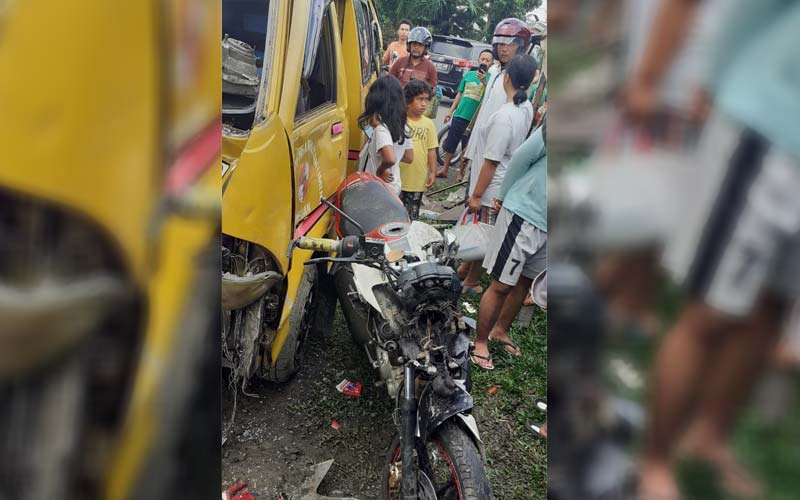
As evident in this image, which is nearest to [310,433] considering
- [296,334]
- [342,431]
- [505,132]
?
[342,431]

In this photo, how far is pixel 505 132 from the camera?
2756 millimetres

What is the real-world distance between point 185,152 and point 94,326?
0.68 feet

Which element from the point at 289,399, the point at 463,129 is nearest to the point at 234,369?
the point at 289,399

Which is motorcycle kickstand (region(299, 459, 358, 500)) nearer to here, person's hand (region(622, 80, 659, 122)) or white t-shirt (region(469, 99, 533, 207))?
white t-shirt (region(469, 99, 533, 207))

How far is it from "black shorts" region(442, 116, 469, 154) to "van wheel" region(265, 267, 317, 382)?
2477mm

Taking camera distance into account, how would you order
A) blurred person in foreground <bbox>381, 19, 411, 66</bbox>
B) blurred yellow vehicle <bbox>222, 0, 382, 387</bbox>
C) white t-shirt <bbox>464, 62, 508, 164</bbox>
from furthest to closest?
blurred person in foreground <bbox>381, 19, 411, 66</bbox>
white t-shirt <bbox>464, 62, 508, 164</bbox>
blurred yellow vehicle <bbox>222, 0, 382, 387</bbox>

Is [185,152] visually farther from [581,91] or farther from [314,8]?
[314,8]

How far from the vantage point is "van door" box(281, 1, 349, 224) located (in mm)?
2232

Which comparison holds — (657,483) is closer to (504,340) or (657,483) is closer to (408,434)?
(408,434)

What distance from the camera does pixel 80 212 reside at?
0.53 metres

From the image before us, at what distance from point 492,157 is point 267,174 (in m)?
Result: 1.42

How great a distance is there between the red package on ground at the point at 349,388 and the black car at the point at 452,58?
3.44 metres

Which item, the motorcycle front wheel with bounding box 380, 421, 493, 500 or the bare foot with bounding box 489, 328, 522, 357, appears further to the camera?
the bare foot with bounding box 489, 328, 522, 357

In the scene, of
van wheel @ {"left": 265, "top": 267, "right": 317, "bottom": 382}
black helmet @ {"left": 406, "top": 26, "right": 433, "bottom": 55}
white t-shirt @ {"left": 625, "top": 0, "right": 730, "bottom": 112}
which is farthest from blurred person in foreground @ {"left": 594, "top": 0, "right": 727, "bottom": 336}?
black helmet @ {"left": 406, "top": 26, "right": 433, "bottom": 55}
